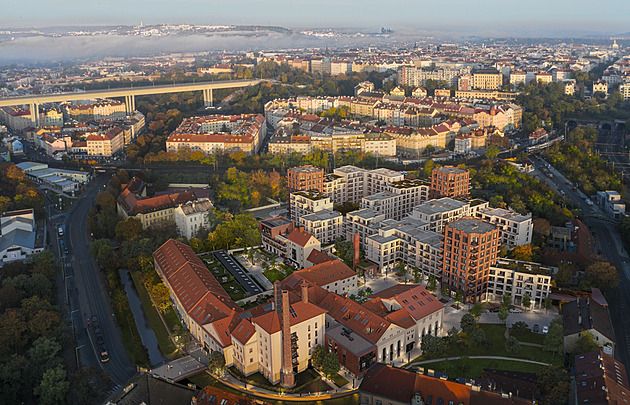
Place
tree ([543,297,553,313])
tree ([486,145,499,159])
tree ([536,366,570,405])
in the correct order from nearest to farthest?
tree ([536,366,570,405]) < tree ([543,297,553,313]) < tree ([486,145,499,159])

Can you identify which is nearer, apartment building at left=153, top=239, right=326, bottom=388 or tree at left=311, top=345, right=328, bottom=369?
apartment building at left=153, top=239, right=326, bottom=388

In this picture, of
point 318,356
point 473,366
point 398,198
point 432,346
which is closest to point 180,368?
point 318,356

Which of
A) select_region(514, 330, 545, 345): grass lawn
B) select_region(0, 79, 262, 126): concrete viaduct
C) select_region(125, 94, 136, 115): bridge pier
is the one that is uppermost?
select_region(0, 79, 262, 126): concrete viaduct

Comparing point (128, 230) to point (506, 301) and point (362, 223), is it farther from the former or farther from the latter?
point (506, 301)

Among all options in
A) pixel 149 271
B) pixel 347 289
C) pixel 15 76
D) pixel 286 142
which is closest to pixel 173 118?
pixel 286 142

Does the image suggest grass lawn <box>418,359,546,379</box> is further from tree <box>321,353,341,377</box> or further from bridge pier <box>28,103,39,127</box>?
bridge pier <box>28,103,39,127</box>

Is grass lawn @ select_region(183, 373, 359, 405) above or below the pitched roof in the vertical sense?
below

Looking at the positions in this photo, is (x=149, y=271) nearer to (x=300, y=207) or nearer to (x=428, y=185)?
(x=300, y=207)

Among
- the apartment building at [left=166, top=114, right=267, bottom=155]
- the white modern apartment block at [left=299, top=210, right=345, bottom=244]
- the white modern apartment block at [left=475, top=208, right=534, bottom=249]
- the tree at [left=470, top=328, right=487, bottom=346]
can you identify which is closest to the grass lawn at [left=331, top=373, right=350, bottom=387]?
the tree at [left=470, top=328, right=487, bottom=346]
